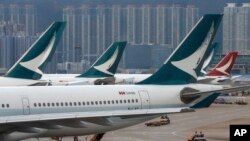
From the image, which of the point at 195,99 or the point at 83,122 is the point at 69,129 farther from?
the point at 195,99

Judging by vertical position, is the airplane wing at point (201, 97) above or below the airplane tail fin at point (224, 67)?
above

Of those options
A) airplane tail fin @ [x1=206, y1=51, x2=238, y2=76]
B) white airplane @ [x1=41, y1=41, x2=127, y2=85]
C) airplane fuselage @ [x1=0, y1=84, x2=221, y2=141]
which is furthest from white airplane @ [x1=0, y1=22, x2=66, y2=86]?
airplane tail fin @ [x1=206, y1=51, x2=238, y2=76]

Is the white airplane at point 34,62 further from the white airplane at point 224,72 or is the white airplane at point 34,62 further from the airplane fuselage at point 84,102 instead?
the white airplane at point 224,72

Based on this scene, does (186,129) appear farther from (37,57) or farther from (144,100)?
(144,100)

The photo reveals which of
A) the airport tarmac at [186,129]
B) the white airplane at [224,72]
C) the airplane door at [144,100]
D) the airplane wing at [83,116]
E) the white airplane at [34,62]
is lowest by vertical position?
the airport tarmac at [186,129]

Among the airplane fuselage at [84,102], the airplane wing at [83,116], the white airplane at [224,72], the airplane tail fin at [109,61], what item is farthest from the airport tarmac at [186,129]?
the white airplane at [224,72]

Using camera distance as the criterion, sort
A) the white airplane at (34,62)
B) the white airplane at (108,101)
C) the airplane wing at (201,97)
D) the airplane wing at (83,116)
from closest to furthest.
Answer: the airplane wing at (83,116)
the white airplane at (108,101)
the airplane wing at (201,97)
the white airplane at (34,62)

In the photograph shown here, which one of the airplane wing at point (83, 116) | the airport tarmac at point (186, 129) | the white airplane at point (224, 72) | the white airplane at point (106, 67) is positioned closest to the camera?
the airplane wing at point (83, 116)

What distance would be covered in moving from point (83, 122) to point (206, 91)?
278 inches

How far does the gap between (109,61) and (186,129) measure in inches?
1115

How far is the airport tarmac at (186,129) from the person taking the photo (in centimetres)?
5178

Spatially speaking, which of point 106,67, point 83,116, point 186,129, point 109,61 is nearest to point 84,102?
point 83,116

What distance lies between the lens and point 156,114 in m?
40.4

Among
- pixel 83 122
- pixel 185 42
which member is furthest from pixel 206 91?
pixel 83 122
